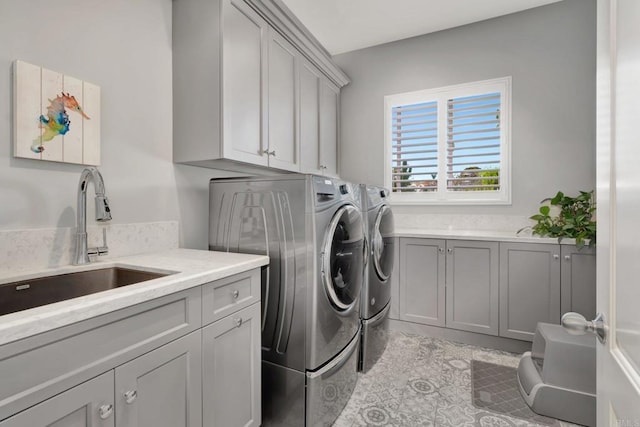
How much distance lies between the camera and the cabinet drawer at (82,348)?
2.23ft

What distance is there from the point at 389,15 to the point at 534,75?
142 cm

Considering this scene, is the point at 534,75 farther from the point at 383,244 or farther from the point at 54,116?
the point at 54,116

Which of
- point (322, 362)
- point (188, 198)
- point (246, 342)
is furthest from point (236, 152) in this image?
point (322, 362)

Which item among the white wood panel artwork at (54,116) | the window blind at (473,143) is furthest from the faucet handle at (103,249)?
the window blind at (473,143)

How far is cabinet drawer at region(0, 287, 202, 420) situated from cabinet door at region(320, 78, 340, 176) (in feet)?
7.35

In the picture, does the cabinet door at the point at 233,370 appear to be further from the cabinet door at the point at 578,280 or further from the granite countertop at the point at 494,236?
the cabinet door at the point at 578,280

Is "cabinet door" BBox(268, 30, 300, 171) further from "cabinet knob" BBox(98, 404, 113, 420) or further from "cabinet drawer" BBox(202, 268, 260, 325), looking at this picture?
"cabinet knob" BBox(98, 404, 113, 420)

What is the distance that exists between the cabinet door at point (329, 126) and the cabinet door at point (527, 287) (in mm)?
1752

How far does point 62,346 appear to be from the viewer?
2.51 ft

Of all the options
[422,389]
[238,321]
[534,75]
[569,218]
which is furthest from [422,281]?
[534,75]

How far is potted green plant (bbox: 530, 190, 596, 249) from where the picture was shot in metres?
2.26

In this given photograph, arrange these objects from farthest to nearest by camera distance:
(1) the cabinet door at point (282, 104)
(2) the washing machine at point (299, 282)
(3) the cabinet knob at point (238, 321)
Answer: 1. (1) the cabinet door at point (282, 104)
2. (2) the washing machine at point (299, 282)
3. (3) the cabinet knob at point (238, 321)

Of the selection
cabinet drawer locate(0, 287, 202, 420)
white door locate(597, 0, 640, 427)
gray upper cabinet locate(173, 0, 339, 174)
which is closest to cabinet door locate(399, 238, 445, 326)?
gray upper cabinet locate(173, 0, 339, 174)

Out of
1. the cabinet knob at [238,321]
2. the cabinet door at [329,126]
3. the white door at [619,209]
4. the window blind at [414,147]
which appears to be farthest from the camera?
the window blind at [414,147]
